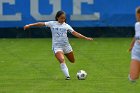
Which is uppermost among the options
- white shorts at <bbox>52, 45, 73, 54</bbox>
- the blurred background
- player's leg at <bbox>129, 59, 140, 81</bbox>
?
player's leg at <bbox>129, 59, 140, 81</bbox>

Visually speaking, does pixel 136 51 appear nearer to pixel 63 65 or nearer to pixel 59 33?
pixel 63 65

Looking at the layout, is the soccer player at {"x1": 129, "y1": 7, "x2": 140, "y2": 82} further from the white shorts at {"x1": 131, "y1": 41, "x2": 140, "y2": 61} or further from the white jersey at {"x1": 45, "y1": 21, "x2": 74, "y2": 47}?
the white jersey at {"x1": 45, "y1": 21, "x2": 74, "y2": 47}

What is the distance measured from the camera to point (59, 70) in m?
16.9

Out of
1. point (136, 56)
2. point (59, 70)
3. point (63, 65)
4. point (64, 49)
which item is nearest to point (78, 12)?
point (59, 70)

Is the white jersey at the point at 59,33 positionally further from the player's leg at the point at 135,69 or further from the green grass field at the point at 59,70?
the player's leg at the point at 135,69

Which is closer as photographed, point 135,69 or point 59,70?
point 135,69

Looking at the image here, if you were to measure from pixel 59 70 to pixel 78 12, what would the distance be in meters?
13.3

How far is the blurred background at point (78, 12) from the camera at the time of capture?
98.4ft

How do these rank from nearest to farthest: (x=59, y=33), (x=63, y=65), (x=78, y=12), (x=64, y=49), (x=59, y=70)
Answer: (x=63, y=65), (x=59, y=33), (x=64, y=49), (x=59, y=70), (x=78, y=12)

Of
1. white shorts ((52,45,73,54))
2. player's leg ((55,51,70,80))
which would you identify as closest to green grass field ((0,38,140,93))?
player's leg ((55,51,70,80))

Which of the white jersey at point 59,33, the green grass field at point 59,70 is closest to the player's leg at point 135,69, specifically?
the green grass field at point 59,70

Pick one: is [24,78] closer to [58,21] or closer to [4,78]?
[4,78]

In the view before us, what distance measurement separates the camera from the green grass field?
13375mm

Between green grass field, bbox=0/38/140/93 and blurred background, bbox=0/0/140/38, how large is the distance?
2430 mm
